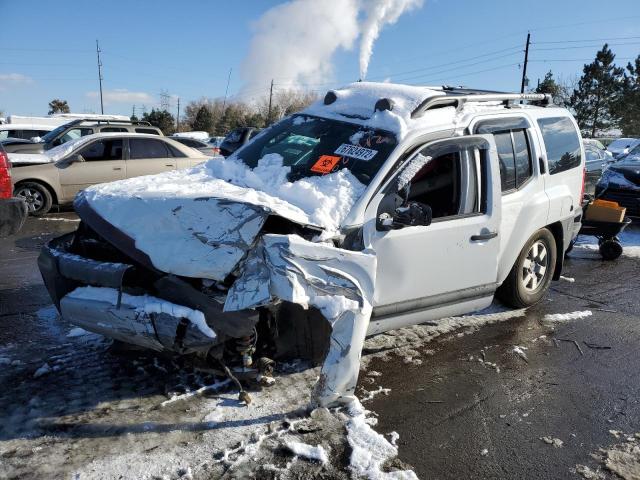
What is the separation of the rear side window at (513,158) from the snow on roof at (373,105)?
69 centimetres

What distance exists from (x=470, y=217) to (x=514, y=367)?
1.24 m

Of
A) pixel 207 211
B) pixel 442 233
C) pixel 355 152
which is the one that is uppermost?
pixel 355 152

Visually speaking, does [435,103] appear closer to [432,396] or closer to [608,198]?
[432,396]

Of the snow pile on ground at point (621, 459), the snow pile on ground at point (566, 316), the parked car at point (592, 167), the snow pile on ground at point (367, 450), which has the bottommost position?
the snow pile on ground at point (566, 316)

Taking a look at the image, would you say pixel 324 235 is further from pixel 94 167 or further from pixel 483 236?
pixel 94 167

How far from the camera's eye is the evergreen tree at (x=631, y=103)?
144 feet

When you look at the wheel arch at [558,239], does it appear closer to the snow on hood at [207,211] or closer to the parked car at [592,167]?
the snow on hood at [207,211]

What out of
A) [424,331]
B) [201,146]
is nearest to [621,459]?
[424,331]

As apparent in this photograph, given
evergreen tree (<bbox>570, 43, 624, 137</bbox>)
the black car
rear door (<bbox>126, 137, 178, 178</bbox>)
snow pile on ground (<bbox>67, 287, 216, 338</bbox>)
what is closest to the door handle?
snow pile on ground (<bbox>67, 287, 216, 338</bbox>)

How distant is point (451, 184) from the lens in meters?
4.27

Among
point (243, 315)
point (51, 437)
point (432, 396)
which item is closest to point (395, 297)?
point (432, 396)

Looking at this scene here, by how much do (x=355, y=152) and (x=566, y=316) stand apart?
9.80 feet

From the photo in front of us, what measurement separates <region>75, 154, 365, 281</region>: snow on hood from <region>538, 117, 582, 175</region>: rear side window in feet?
8.51

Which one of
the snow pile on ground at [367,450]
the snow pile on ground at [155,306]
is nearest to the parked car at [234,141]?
the snow pile on ground at [155,306]
